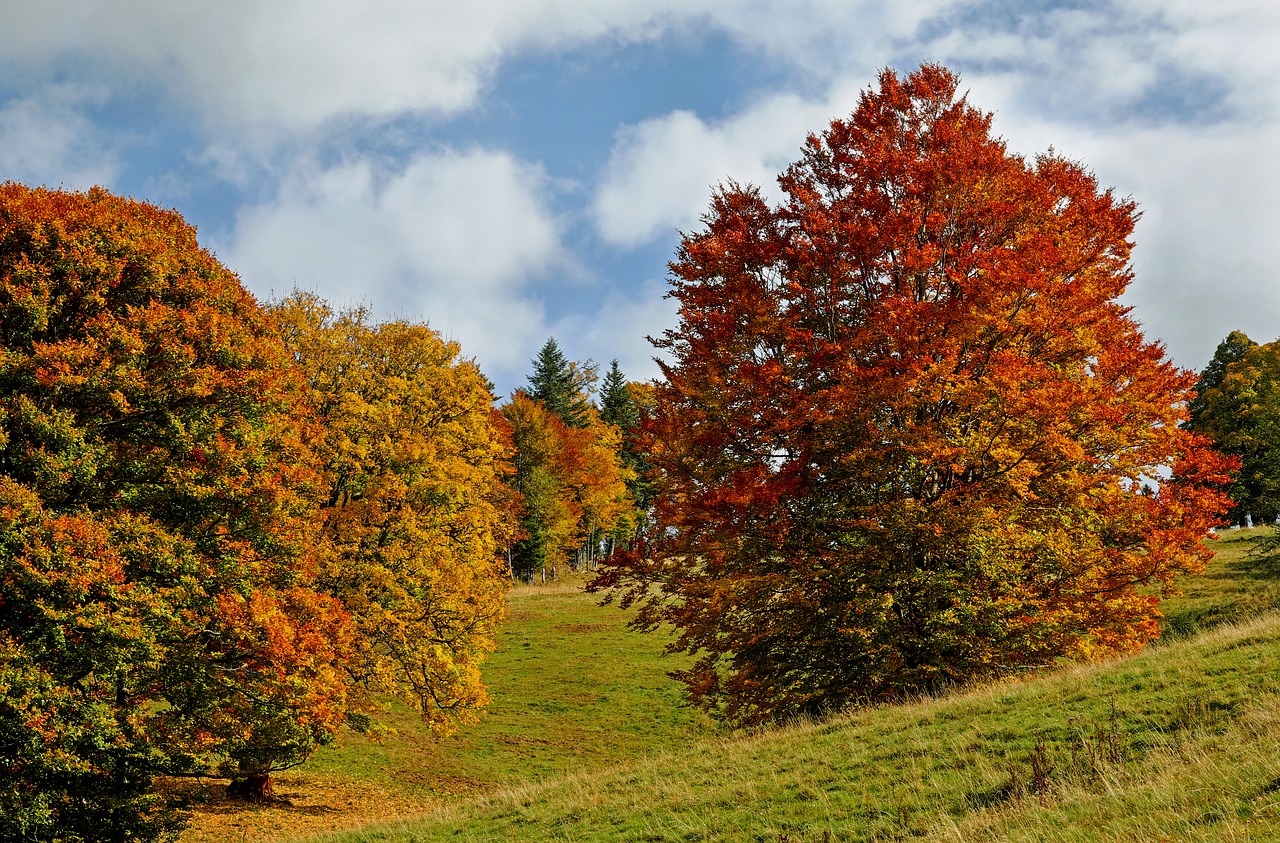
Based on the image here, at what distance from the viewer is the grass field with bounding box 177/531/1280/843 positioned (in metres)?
8.62

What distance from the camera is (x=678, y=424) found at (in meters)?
19.7

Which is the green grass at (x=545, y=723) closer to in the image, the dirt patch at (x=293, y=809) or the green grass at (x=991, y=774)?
the dirt patch at (x=293, y=809)

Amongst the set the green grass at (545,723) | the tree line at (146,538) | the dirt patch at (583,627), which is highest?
the tree line at (146,538)

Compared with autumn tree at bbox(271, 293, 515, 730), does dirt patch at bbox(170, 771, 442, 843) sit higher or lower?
lower

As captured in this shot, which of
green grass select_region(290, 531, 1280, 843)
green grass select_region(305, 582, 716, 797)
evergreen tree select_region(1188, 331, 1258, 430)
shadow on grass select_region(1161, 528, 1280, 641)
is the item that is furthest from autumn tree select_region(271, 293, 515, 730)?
evergreen tree select_region(1188, 331, 1258, 430)

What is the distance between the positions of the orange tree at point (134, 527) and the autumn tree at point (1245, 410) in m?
49.3

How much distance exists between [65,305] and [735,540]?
1577cm

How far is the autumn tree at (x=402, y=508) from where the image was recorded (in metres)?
24.4

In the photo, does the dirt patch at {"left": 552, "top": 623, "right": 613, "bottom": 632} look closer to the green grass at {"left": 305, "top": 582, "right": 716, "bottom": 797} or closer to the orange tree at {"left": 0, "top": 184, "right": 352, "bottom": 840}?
the green grass at {"left": 305, "top": 582, "right": 716, "bottom": 797}

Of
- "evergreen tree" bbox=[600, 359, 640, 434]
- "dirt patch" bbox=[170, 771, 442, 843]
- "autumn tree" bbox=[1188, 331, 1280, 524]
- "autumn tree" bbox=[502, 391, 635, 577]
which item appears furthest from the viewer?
"evergreen tree" bbox=[600, 359, 640, 434]

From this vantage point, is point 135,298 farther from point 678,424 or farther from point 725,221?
point 725,221

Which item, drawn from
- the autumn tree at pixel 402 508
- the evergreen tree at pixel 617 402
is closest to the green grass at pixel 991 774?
the autumn tree at pixel 402 508

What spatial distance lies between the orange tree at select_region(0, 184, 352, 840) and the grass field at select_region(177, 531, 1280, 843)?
479cm

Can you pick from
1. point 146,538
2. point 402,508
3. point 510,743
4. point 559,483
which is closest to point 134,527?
point 146,538
